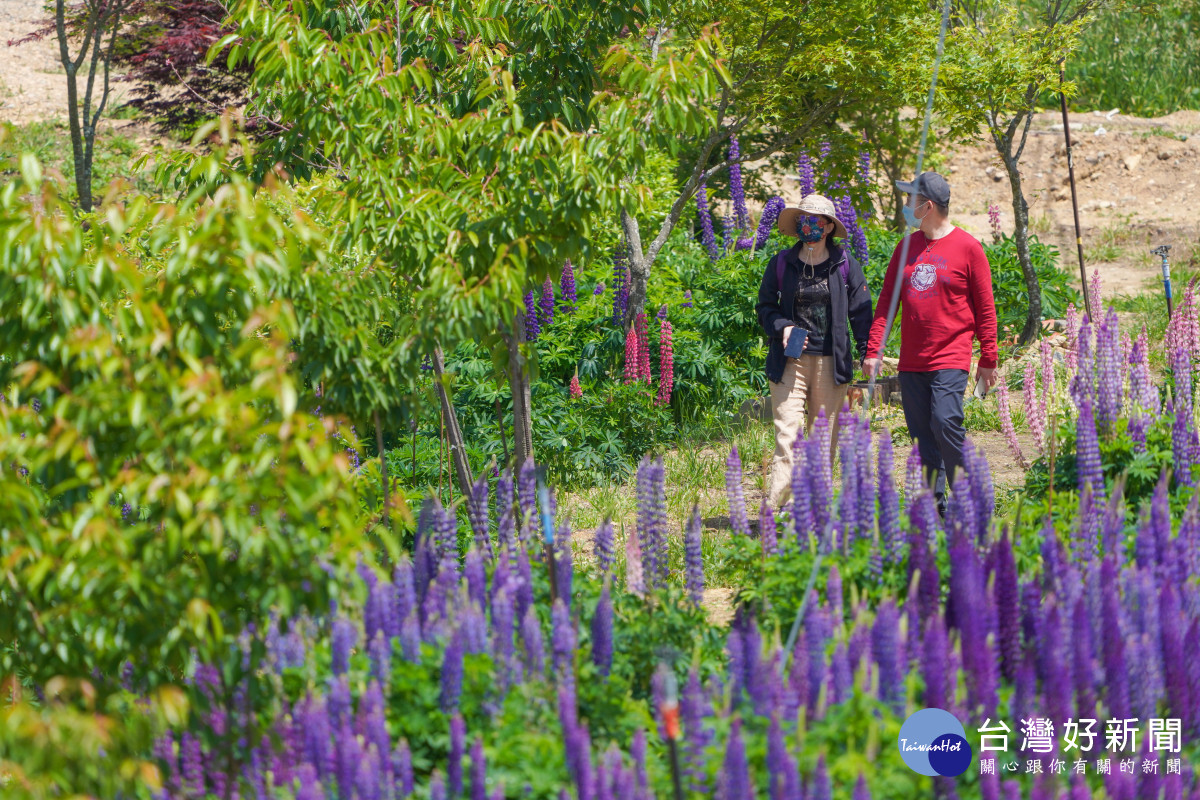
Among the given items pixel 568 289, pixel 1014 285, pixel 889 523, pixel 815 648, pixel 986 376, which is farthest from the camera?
pixel 1014 285

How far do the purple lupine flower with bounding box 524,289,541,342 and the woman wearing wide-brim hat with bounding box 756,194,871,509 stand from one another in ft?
7.19

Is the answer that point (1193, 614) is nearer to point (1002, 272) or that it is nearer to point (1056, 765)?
point (1056, 765)

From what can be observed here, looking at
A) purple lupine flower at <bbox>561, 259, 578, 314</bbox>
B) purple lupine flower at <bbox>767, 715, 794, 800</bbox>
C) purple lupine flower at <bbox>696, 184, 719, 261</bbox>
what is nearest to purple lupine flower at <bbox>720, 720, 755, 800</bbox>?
purple lupine flower at <bbox>767, 715, 794, 800</bbox>

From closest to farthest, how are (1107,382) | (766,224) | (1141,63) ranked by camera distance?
(1107,382)
(766,224)
(1141,63)

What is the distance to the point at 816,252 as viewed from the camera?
562 centimetres

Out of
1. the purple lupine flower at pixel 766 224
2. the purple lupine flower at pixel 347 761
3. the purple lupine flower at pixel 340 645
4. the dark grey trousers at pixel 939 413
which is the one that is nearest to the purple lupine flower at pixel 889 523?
the dark grey trousers at pixel 939 413

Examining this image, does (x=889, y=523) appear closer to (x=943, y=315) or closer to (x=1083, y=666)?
(x=1083, y=666)

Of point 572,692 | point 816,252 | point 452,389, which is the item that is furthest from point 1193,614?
point 452,389

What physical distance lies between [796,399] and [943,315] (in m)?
0.91

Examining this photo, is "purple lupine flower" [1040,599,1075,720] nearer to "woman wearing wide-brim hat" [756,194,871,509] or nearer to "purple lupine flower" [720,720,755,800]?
"purple lupine flower" [720,720,755,800]

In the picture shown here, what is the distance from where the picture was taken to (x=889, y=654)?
2.77m

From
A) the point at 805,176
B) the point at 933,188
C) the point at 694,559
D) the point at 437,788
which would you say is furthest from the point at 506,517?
the point at 805,176

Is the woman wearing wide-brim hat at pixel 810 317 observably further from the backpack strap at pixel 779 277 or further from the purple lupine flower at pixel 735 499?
the purple lupine flower at pixel 735 499

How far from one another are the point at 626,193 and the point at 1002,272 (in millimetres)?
6844
